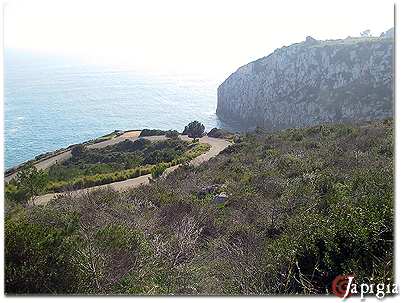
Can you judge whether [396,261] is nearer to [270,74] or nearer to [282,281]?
[282,281]

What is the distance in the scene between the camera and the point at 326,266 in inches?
148

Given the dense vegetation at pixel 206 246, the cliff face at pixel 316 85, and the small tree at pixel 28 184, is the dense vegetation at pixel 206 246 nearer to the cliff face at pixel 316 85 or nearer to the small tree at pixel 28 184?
the small tree at pixel 28 184

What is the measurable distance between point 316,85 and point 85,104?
30.4 meters

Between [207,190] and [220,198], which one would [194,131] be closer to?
[207,190]

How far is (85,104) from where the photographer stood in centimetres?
5609

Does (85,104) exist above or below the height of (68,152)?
above

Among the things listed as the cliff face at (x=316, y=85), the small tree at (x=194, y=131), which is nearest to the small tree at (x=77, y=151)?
the small tree at (x=194, y=131)

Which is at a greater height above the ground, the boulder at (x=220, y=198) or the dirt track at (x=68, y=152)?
the boulder at (x=220, y=198)

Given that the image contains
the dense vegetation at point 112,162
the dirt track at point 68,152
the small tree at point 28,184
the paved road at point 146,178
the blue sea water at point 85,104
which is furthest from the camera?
the blue sea water at point 85,104

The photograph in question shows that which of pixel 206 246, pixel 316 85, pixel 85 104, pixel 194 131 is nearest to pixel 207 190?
pixel 206 246

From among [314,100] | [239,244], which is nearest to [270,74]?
[314,100]

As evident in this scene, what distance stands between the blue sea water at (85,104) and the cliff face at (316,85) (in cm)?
621

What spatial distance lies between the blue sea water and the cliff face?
6.21m

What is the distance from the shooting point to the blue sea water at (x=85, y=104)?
3806cm
